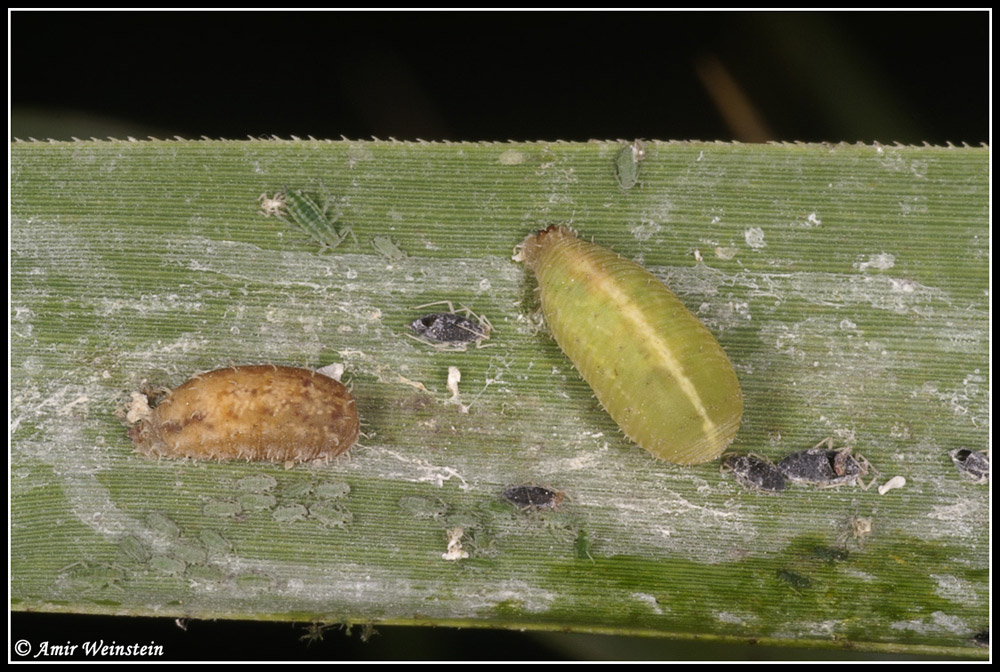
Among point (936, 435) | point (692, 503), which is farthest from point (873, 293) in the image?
point (692, 503)

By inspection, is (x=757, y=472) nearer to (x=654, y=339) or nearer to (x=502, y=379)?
(x=654, y=339)

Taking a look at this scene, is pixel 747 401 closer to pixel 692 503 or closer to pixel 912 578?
pixel 692 503

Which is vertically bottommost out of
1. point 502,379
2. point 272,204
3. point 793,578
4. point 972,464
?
point 793,578

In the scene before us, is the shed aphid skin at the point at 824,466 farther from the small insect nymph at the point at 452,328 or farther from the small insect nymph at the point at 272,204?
the small insect nymph at the point at 272,204

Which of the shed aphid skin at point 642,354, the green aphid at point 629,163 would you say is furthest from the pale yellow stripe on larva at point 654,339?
the green aphid at point 629,163

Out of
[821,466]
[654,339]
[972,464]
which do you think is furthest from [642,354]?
[972,464]

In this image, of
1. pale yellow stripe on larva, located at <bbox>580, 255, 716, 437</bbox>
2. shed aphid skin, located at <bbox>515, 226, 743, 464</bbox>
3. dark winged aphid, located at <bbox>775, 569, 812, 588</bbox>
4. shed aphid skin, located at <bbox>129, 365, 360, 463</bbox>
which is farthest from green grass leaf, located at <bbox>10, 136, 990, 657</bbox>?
pale yellow stripe on larva, located at <bbox>580, 255, 716, 437</bbox>

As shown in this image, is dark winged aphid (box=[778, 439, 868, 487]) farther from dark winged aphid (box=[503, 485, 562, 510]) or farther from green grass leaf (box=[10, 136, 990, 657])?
dark winged aphid (box=[503, 485, 562, 510])
